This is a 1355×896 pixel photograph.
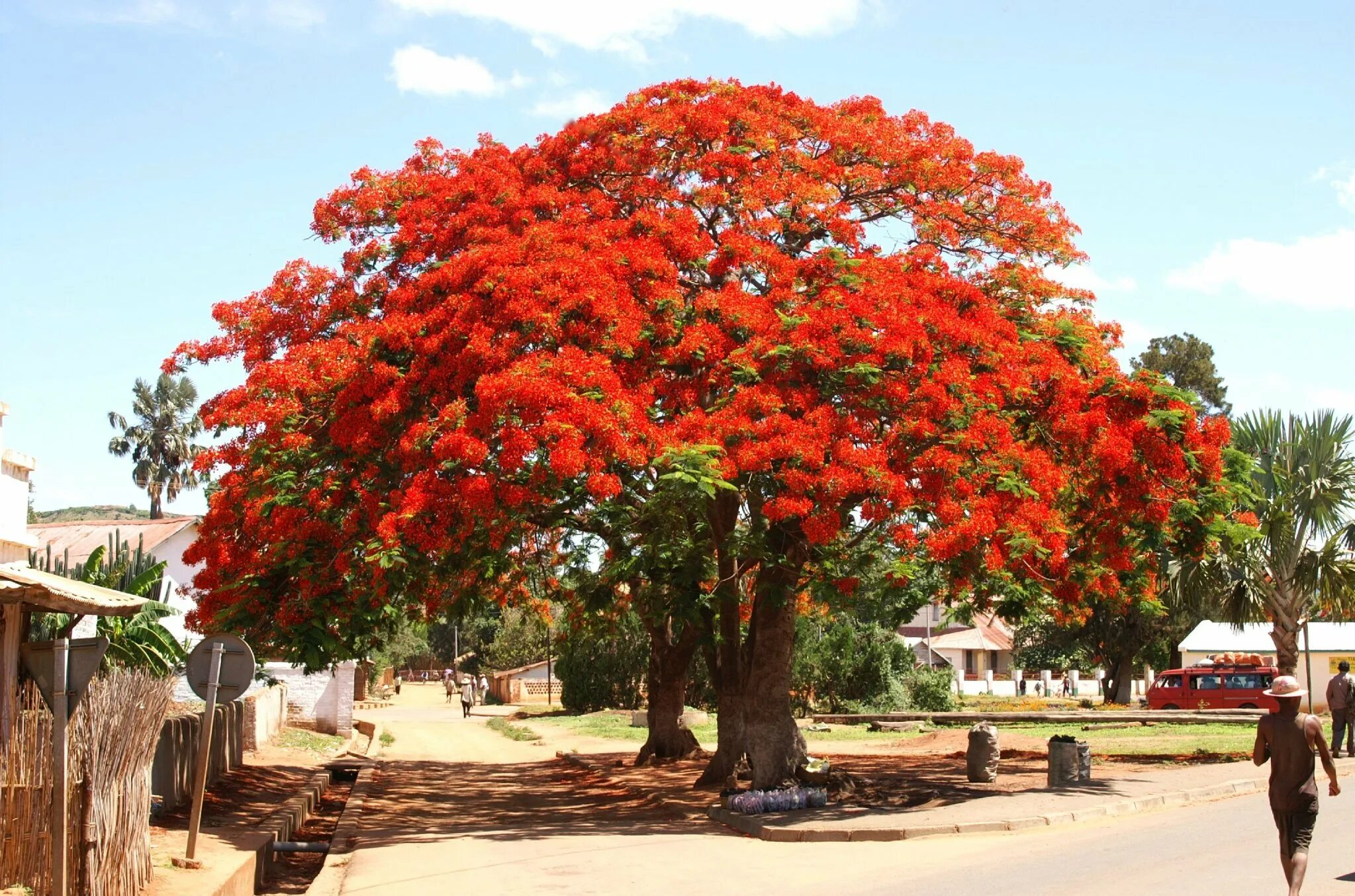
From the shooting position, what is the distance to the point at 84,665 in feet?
29.0

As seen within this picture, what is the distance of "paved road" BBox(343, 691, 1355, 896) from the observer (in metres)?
10.1

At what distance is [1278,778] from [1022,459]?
6.36 m

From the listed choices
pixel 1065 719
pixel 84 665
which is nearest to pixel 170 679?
pixel 84 665

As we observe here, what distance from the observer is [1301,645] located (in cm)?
4238

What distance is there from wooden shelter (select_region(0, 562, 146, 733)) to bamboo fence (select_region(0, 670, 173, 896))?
170 mm

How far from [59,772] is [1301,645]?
42.1 m

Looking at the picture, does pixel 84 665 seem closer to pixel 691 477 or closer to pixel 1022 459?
pixel 691 477

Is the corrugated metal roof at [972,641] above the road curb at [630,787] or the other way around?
the other way around

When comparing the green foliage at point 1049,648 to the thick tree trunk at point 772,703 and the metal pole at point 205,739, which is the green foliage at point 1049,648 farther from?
the metal pole at point 205,739

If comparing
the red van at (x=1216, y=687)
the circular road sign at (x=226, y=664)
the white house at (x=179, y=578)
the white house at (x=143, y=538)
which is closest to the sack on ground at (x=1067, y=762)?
the circular road sign at (x=226, y=664)

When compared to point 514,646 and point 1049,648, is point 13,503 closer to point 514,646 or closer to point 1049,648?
point 514,646

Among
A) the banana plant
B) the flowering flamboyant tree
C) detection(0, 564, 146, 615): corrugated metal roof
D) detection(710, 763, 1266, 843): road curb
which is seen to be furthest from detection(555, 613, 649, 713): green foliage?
detection(0, 564, 146, 615): corrugated metal roof

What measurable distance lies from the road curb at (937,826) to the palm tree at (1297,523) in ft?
34.9

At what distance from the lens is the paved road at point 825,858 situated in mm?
10109
